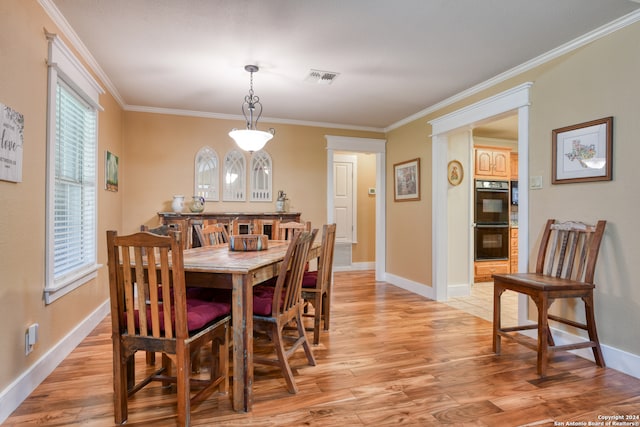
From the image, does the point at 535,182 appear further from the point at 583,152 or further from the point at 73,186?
the point at 73,186

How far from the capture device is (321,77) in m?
3.46

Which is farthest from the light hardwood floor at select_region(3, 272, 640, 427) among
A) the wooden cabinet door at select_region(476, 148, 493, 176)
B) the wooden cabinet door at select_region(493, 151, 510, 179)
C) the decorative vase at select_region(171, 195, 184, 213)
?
the wooden cabinet door at select_region(493, 151, 510, 179)

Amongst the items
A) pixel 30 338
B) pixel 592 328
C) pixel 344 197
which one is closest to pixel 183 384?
pixel 30 338

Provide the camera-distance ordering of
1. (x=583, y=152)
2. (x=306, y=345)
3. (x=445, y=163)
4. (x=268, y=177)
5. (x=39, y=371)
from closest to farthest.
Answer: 1. (x=39, y=371)
2. (x=306, y=345)
3. (x=583, y=152)
4. (x=445, y=163)
5. (x=268, y=177)

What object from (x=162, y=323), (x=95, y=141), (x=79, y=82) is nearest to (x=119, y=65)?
(x=79, y=82)

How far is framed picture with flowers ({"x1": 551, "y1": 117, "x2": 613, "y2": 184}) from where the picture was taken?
2.53 metres

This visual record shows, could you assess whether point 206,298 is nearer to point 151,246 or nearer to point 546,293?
point 151,246

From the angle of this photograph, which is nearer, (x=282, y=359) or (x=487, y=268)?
(x=282, y=359)

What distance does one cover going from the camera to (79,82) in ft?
9.30

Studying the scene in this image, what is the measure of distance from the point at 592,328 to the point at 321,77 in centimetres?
298

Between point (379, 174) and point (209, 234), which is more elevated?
point (379, 174)

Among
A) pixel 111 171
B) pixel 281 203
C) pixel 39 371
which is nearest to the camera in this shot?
pixel 39 371

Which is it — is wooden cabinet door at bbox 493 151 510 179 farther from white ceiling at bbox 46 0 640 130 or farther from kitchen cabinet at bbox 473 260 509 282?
white ceiling at bbox 46 0 640 130

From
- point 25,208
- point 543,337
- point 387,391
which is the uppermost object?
point 25,208
